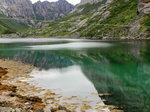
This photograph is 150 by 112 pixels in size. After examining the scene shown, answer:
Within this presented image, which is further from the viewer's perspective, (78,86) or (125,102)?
(78,86)

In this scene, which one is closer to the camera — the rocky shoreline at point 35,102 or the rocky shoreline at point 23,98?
the rocky shoreline at point 23,98

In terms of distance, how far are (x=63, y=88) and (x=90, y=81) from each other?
26.0ft

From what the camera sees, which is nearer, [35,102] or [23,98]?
[35,102]

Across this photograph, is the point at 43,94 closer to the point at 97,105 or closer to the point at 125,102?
the point at 97,105

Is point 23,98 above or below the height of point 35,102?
above

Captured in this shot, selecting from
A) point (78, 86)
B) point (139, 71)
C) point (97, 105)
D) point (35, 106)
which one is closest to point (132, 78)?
point (139, 71)

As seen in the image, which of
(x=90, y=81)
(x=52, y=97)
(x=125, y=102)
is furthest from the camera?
(x=90, y=81)

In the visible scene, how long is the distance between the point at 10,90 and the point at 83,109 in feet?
48.4

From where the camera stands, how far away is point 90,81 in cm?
4200

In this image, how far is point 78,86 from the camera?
38156 millimetres

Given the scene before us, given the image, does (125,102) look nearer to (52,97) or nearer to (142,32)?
(52,97)

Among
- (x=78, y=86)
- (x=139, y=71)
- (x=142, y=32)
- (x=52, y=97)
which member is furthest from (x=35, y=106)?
(x=142, y=32)

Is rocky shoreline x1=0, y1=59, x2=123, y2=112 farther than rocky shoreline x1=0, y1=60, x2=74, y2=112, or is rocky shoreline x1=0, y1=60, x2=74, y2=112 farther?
rocky shoreline x1=0, y1=59, x2=123, y2=112

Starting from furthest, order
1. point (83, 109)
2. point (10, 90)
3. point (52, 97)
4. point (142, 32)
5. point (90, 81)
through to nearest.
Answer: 1. point (142, 32)
2. point (90, 81)
3. point (10, 90)
4. point (52, 97)
5. point (83, 109)
